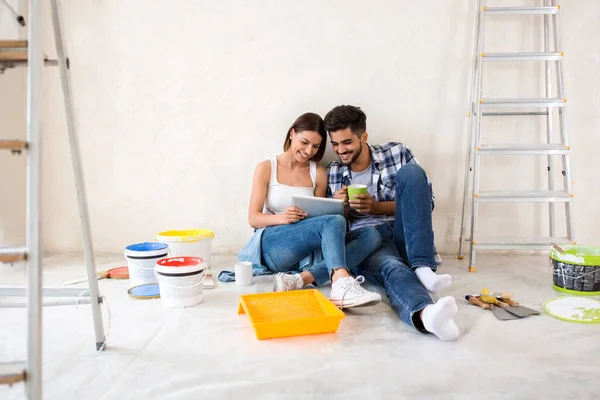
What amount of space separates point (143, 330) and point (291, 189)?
122cm

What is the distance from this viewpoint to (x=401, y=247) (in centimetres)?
246

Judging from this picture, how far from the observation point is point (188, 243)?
109 inches

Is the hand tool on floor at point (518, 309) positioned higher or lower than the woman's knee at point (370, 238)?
lower

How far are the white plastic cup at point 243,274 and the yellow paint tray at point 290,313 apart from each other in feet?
1.41

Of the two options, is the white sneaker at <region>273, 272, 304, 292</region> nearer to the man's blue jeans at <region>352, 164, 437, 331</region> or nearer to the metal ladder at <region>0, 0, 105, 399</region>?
the man's blue jeans at <region>352, 164, 437, 331</region>

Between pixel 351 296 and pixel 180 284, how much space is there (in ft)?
2.47

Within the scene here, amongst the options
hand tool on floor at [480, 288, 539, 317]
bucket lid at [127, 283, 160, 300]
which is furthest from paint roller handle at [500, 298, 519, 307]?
bucket lid at [127, 283, 160, 300]

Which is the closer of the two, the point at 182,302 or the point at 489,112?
the point at 182,302

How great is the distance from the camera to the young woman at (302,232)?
224 centimetres

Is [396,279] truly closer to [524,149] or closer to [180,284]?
[180,284]

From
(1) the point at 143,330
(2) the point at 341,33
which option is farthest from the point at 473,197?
(1) the point at 143,330

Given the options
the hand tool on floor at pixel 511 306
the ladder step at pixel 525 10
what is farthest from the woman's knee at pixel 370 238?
the ladder step at pixel 525 10

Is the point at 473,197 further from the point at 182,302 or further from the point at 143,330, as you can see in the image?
the point at 143,330

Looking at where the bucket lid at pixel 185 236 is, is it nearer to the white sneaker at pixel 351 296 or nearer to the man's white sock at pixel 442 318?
the white sneaker at pixel 351 296
